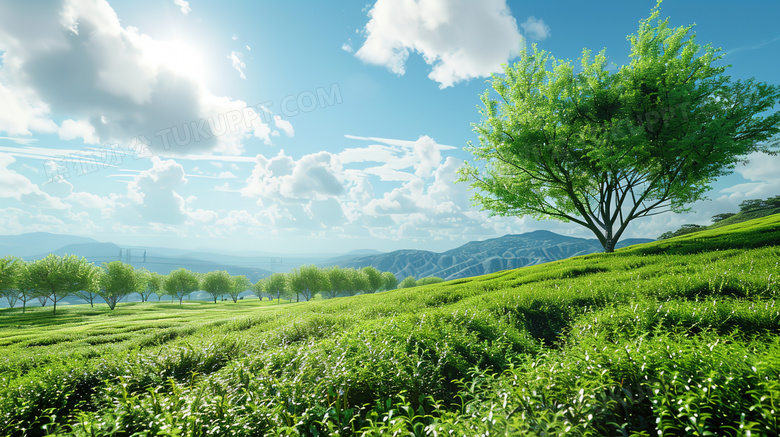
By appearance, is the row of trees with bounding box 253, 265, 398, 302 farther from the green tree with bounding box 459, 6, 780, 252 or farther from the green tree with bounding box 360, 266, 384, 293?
the green tree with bounding box 459, 6, 780, 252

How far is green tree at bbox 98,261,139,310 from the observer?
5653 cm

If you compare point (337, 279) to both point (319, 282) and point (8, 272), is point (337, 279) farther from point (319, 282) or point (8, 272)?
point (8, 272)

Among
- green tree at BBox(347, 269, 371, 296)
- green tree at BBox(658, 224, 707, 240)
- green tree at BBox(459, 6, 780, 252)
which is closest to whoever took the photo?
green tree at BBox(459, 6, 780, 252)

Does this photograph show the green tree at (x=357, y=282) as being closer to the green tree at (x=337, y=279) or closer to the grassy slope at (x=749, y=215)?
the green tree at (x=337, y=279)

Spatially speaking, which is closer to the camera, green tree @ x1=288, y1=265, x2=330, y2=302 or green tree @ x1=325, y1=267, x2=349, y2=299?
→ green tree @ x1=288, y1=265, x2=330, y2=302

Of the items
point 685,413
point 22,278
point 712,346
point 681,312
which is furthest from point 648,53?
point 22,278

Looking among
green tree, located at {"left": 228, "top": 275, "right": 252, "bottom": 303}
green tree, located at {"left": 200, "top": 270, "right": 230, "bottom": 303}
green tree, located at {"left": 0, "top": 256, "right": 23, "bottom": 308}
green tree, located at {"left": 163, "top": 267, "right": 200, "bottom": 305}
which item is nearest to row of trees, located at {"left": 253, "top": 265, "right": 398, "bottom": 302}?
green tree, located at {"left": 228, "top": 275, "right": 252, "bottom": 303}

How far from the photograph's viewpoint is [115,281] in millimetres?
56969

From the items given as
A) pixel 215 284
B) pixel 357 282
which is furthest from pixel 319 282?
pixel 215 284

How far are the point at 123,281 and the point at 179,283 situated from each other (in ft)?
75.8

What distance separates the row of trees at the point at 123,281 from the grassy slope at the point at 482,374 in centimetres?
5156

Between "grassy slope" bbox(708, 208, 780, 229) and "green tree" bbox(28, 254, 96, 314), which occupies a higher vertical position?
"green tree" bbox(28, 254, 96, 314)

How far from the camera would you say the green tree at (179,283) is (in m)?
78.8

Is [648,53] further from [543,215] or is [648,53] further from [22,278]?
[22,278]
